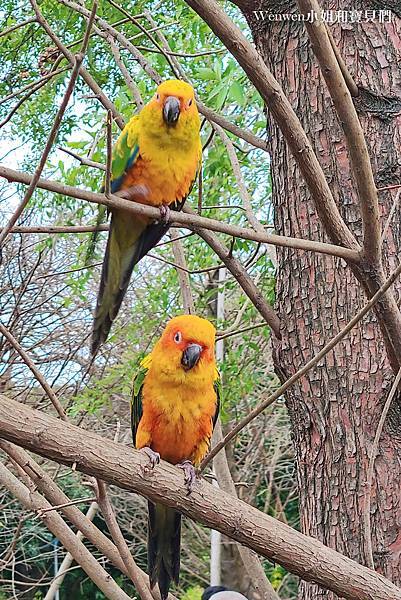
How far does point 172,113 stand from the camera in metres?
1.71

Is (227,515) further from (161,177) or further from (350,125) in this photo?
(161,177)

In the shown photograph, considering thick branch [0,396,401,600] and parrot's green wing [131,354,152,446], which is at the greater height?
parrot's green wing [131,354,152,446]

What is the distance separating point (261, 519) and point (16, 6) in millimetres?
3671

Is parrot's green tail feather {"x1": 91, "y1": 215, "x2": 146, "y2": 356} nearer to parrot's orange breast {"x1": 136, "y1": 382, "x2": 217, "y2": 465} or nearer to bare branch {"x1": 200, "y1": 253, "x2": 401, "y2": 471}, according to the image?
parrot's orange breast {"x1": 136, "y1": 382, "x2": 217, "y2": 465}

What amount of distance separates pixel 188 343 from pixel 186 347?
0.03ft

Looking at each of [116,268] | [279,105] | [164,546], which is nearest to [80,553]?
[164,546]

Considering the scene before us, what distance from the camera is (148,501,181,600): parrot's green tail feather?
164 cm

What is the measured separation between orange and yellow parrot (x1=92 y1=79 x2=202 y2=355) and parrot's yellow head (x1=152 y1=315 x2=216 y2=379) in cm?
19

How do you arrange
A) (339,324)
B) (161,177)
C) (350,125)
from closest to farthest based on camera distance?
(350,125)
(339,324)
(161,177)

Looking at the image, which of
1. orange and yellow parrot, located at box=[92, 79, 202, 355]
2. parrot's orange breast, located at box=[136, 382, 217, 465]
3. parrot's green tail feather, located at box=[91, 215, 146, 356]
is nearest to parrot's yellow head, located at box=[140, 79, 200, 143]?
orange and yellow parrot, located at box=[92, 79, 202, 355]

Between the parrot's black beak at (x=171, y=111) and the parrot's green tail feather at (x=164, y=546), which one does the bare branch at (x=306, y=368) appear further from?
the parrot's black beak at (x=171, y=111)

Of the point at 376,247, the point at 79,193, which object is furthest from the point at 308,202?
the point at 79,193

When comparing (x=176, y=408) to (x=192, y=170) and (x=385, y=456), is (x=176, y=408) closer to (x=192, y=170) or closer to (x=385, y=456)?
(x=385, y=456)

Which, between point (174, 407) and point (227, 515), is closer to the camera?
point (227, 515)
